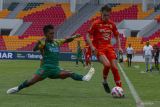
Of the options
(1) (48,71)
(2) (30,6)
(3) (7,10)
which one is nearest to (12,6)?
(3) (7,10)

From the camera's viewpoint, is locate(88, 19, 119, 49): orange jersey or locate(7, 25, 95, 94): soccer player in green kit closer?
locate(7, 25, 95, 94): soccer player in green kit

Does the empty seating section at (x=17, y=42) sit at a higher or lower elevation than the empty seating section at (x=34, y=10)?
lower

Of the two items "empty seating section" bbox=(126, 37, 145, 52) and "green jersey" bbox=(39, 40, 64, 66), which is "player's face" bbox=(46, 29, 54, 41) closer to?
"green jersey" bbox=(39, 40, 64, 66)

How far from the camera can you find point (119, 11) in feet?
195

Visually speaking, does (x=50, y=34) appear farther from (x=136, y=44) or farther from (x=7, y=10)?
(x=7, y=10)

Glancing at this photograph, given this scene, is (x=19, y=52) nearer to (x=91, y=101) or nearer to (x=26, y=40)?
(x=26, y=40)

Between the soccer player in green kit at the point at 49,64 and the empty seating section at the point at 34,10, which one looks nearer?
the soccer player in green kit at the point at 49,64

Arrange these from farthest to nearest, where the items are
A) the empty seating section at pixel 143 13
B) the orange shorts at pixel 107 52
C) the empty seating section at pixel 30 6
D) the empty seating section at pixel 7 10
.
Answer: the empty seating section at pixel 30 6 → the empty seating section at pixel 7 10 → the empty seating section at pixel 143 13 → the orange shorts at pixel 107 52

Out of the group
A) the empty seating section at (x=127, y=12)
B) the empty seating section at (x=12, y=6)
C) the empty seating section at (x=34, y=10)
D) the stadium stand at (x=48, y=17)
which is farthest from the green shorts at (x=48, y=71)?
the empty seating section at (x=12, y=6)

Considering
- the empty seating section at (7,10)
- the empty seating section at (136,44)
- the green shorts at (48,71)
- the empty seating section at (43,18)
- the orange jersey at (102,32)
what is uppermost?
the orange jersey at (102,32)

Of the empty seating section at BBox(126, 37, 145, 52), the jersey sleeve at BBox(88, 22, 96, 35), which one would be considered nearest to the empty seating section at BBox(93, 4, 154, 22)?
the empty seating section at BBox(126, 37, 145, 52)

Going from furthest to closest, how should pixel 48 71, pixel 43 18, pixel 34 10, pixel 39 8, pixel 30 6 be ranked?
pixel 30 6 → pixel 39 8 → pixel 34 10 → pixel 43 18 → pixel 48 71

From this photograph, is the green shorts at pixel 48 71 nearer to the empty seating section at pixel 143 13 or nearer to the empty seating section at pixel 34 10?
the empty seating section at pixel 143 13

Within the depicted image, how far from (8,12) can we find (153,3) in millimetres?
16155
